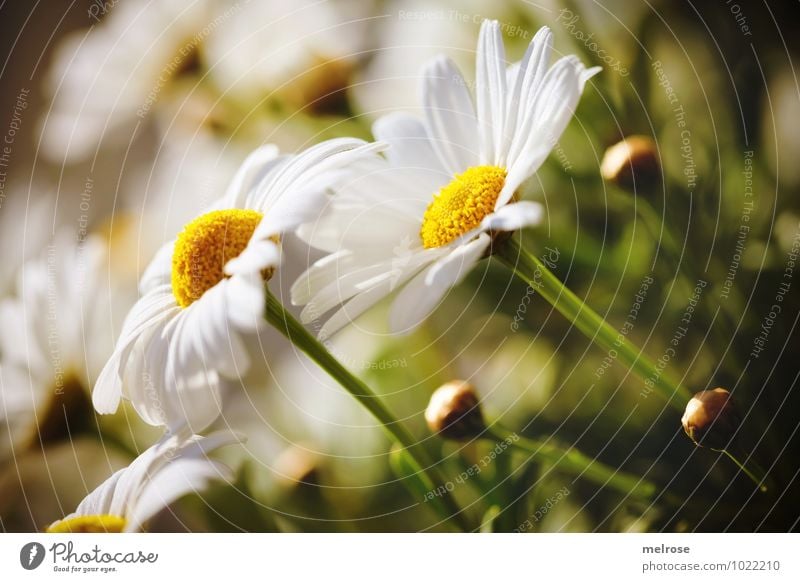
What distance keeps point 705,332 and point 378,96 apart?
0.76ft

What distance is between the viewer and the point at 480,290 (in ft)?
1.28

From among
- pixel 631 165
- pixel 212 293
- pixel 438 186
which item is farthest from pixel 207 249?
pixel 631 165

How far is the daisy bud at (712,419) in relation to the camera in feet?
1.23

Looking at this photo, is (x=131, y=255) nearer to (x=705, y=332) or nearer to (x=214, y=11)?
(x=214, y=11)

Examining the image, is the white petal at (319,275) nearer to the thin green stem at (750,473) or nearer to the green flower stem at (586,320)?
the green flower stem at (586,320)

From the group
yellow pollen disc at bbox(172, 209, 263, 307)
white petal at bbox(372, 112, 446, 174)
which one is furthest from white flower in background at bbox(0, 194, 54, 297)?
white petal at bbox(372, 112, 446, 174)

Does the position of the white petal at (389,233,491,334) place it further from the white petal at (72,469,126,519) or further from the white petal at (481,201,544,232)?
the white petal at (72,469,126,519)

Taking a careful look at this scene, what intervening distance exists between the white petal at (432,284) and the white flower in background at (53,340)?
0.18 meters

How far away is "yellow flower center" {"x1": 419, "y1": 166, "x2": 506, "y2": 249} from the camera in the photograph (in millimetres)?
351

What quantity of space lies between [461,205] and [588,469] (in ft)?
0.55

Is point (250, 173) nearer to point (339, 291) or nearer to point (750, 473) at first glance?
point (339, 291)

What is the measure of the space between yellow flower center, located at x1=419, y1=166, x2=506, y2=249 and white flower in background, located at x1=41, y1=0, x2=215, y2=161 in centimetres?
18

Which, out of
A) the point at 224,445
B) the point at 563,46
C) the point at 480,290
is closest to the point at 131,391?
the point at 224,445

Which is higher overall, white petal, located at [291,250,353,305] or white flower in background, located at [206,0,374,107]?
white flower in background, located at [206,0,374,107]
